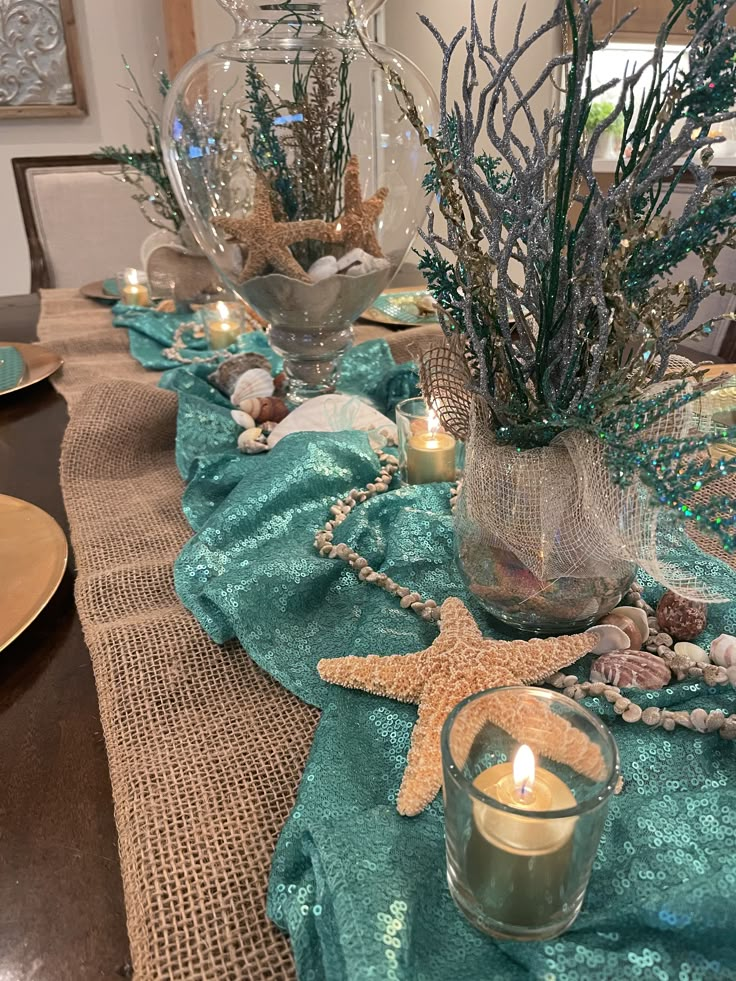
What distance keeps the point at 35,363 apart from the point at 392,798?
38.6 inches

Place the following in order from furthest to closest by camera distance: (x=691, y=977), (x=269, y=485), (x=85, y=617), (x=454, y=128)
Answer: (x=269, y=485)
(x=85, y=617)
(x=454, y=128)
(x=691, y=977)

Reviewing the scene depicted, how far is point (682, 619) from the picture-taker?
542 mm

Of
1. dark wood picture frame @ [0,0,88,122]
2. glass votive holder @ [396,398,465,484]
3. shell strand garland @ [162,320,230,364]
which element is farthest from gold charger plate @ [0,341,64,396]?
dark wood picture frame @ [0,0,88,122]

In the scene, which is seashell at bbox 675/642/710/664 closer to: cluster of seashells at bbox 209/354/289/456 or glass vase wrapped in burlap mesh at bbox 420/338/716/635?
glass vase wrapped in burlap mesh at bbox 420/338/716/635

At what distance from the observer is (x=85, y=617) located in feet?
1.98

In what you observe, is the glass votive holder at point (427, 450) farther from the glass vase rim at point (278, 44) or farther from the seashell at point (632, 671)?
the glass vase rim at point (278, 44)

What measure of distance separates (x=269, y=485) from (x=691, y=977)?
1.65 ft

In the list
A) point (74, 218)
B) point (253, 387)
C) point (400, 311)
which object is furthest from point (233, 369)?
point (74, 218)

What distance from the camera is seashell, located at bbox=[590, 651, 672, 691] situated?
19.3 inches

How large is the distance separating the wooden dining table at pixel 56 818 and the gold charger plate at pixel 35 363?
1.65 feet

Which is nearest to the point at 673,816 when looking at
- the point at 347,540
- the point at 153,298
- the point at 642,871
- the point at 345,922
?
the point at 642,871

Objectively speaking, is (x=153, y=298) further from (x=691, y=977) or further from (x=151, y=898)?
(x=691, y=977)

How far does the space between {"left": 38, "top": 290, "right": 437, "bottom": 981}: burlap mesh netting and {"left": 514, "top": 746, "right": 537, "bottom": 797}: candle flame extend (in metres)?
0.14

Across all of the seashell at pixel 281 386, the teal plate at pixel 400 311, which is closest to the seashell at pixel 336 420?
the seashell at pixel 281 386
